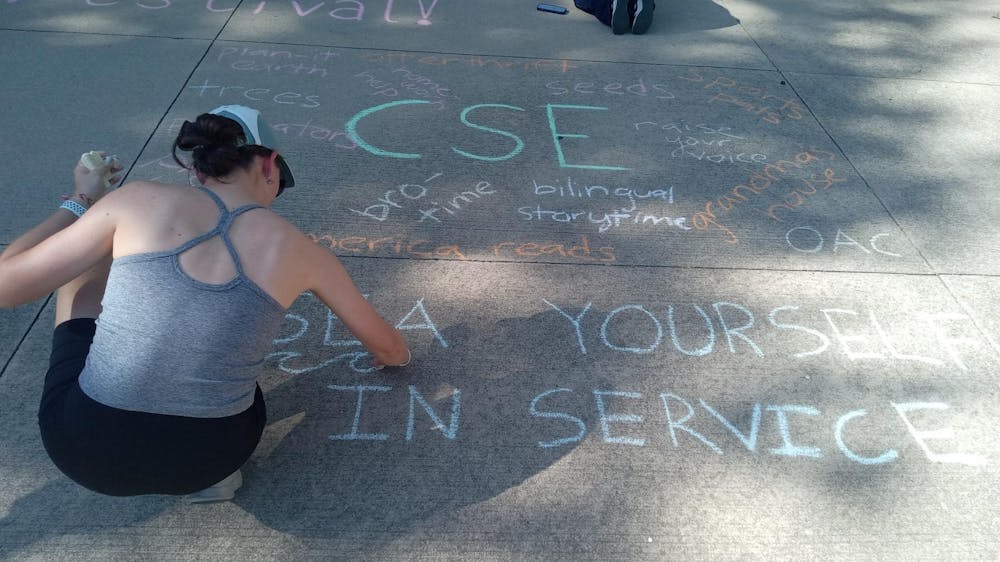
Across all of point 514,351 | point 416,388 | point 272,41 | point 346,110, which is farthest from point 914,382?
point 272,41

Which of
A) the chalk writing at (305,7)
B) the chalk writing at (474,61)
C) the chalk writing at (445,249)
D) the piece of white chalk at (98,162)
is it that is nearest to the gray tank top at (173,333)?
the piece of white chalk at (98,162)

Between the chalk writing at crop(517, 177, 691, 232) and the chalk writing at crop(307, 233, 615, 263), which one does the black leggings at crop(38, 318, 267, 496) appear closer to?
the chalk writing at crop(307, 233, 615, 263)

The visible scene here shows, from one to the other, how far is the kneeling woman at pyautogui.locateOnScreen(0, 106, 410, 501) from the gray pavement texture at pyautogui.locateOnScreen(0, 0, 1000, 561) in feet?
1.03

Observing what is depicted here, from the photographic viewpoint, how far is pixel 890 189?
3.59 metres

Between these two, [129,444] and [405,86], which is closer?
[129,444]

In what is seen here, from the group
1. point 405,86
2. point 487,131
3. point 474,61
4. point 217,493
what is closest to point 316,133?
point 405,86

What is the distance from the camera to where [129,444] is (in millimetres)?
1686

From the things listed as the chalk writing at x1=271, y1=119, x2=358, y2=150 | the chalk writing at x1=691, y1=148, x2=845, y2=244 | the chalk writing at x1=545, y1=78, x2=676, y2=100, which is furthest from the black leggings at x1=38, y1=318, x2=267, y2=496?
the chalk writing at x1=545, y1=78, x2=676, y2=100

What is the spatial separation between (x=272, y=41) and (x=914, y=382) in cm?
418

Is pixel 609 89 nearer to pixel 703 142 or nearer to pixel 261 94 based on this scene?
pixel 703 142

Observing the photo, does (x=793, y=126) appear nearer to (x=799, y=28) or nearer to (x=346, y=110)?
(x=799, y=28)

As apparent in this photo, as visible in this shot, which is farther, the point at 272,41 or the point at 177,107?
the point at 272,41

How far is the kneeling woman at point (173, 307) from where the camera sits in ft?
5.36

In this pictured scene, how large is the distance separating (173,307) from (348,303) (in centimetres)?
47
